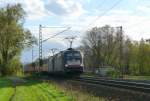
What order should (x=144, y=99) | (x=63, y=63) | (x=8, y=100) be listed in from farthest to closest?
(x=63, y=63)
(x=8, y=100)
(x=144, y=99)

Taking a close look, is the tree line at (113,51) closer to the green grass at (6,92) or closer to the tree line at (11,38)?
the tree line at (11,38)

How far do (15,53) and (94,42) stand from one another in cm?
3875

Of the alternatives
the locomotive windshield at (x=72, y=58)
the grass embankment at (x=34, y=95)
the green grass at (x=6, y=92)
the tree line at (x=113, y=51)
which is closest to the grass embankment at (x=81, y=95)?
the grass embankment at (x=34, y=95)

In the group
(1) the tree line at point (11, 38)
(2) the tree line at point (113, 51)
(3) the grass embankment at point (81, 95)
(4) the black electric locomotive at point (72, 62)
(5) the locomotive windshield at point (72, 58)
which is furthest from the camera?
(2) the tree line at point (113, 51)

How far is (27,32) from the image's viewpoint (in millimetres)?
92938

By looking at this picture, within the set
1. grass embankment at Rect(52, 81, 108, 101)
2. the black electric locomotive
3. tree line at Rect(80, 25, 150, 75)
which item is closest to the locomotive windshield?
the black electric locomotive

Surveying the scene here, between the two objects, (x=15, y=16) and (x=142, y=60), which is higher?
(x=15, y=16)

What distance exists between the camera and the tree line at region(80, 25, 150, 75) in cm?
11962

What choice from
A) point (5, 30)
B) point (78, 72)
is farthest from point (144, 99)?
point (5, 30)

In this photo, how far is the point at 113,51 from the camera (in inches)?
4761

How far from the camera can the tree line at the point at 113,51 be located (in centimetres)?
11962

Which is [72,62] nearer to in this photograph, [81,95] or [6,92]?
[6,92]

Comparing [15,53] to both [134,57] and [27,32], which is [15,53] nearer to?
[27,32]

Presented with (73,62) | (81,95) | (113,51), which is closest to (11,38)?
(73,62)
